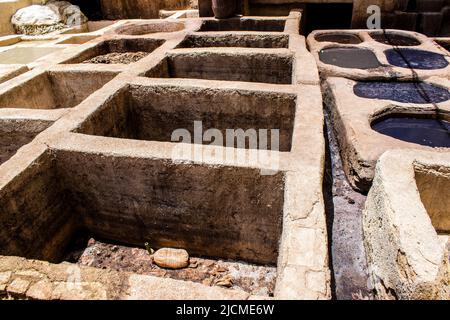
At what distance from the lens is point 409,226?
1.92 metres

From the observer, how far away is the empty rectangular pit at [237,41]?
534 centimetres

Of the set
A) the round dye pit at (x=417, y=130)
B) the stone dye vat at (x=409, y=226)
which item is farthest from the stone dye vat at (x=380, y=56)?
the stone dye vat at (x=409, y=226)

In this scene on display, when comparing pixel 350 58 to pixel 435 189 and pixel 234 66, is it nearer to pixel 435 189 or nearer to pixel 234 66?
pixel 234 66

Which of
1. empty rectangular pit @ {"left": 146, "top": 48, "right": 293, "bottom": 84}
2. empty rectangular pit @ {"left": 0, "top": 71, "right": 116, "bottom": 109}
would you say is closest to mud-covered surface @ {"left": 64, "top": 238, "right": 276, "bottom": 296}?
empty rectangular pit @ {"left": 0, "top": 71, "right": 116, "bottom": 109}

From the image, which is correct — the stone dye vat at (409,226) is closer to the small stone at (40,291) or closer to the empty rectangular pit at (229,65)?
the small stone at (40,291)

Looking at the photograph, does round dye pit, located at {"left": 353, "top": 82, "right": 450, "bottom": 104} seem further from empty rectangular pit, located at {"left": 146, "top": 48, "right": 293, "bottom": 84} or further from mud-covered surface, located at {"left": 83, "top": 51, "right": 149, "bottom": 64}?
mud-covered surface, located at {"left": 83, "top": 51, "right": 149, "bottom": 64}

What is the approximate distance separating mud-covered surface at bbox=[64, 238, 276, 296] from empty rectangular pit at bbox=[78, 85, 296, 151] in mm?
1150

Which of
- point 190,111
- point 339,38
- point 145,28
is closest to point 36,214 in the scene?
point 190,111

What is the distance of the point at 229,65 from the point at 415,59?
2714 mm

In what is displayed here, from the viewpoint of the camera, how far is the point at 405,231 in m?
1.91

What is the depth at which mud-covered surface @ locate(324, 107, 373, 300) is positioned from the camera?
2.37m

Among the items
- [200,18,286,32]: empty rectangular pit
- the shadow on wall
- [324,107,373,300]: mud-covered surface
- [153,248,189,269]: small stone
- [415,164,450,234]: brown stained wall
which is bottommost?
[153,248,189,269]: small stone
